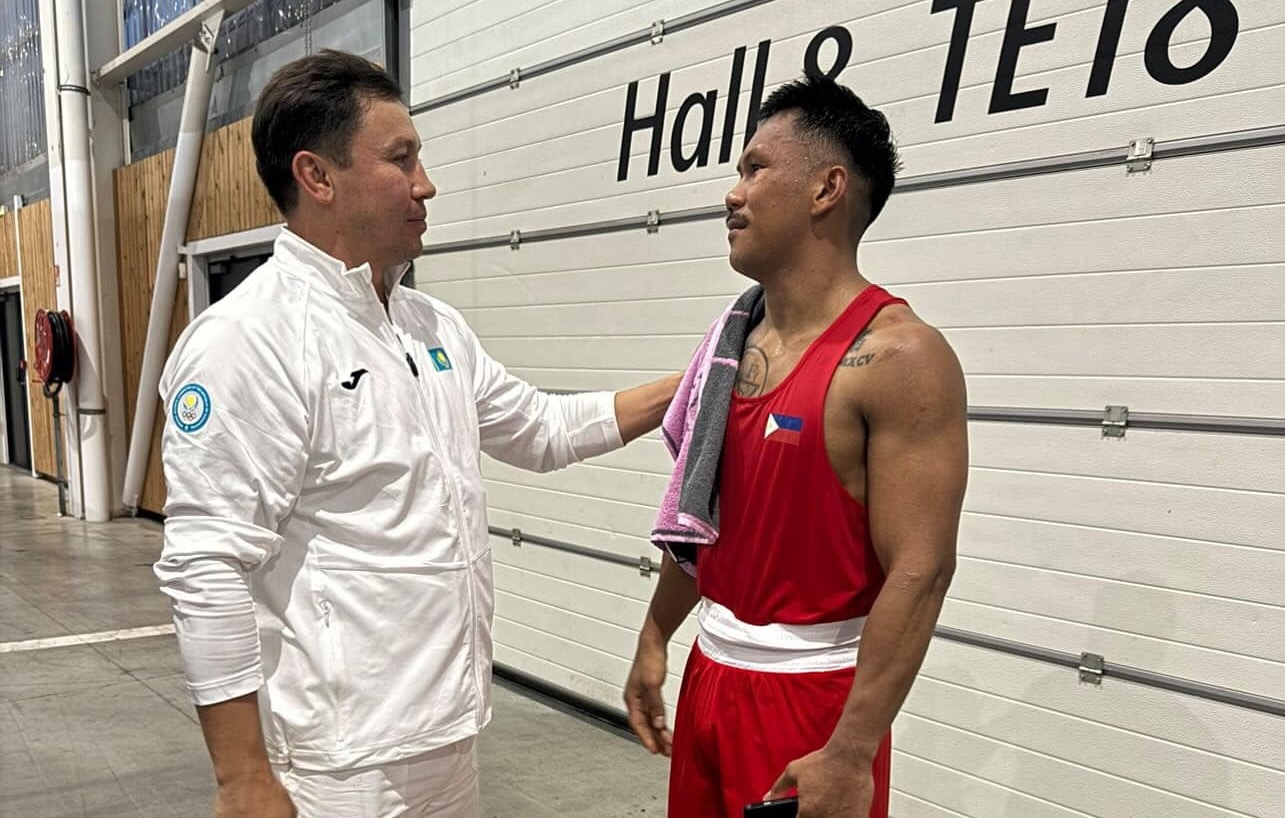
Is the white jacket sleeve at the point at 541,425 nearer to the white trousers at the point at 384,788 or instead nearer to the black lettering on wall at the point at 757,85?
the white trousers at the point at 384,788

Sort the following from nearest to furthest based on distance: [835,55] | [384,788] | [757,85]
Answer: [384,788] → [835,55] → [757,85]

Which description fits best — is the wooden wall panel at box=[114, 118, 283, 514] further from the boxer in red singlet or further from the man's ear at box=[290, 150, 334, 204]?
the boxer in red singlet

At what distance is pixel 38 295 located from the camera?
9.91 meters

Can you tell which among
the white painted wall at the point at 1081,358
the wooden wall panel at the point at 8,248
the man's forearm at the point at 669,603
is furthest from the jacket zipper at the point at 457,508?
the wooden wall panel at the point at 8,248

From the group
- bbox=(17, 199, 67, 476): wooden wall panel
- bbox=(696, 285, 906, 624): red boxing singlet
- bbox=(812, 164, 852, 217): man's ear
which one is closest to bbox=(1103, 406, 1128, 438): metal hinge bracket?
bbox=(696, 285, 906, 624): red boxing singlet

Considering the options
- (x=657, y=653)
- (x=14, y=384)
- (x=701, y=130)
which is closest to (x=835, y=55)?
(x=701, y=130)

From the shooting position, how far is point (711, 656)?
5.63 feet

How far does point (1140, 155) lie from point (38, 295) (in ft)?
35.1

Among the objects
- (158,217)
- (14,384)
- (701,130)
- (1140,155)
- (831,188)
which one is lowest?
(14,384)

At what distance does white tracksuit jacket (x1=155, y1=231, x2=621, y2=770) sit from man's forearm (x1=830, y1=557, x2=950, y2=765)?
2.29 feet

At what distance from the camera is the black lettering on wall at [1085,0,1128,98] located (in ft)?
7.61

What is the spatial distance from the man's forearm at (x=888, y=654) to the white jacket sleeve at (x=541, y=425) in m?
0.93

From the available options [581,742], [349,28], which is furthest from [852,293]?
[349,28]

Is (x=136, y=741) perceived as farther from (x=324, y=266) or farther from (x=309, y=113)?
(x=309, y=113)
